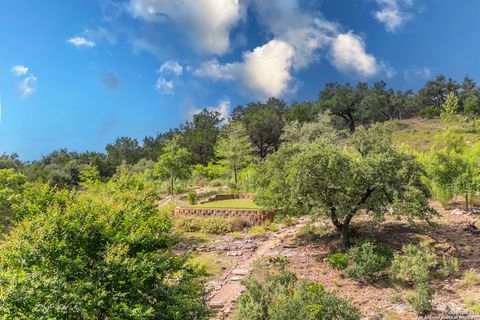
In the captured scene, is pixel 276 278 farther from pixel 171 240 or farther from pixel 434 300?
pixel 434 300

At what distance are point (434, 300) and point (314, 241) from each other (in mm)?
7264

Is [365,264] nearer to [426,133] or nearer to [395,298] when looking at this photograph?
[395,298]

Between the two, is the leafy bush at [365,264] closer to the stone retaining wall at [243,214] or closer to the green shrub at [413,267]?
the green shrub at [413,267]

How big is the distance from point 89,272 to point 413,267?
10.2 m

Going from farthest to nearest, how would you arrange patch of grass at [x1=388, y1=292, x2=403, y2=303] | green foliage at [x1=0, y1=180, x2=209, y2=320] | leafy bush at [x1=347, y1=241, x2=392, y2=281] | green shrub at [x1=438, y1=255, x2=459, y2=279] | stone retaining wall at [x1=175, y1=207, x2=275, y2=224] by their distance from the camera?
stone retaining wall at [x1=175, y1=207, x2=275, y2=224] → green shrub at [x1=438, y1=255, x2=459, y2=279] → leafy bush at [x1=347, y1=241, x2=392, y2=281] → patch of grass at [x1=388, y1=292, x2=403, y2=303] → green foliage at [x1=0, y1=180, x2=209, y2=320]

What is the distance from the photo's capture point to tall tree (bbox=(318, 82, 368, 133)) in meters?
63.4

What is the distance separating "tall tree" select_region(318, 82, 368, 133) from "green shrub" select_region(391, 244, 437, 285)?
50855 mm

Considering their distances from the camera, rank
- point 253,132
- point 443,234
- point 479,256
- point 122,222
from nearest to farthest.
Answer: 1. point 122,222
2. point 479,256
3. point 443,234
4. point 253,132

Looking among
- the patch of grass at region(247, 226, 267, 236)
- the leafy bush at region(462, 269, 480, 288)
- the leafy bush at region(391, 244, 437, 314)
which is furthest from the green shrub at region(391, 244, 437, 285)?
the patch of grass at region(247, 226, 267, 236)

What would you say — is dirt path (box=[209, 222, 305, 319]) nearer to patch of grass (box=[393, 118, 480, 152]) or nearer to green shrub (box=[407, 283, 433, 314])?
green shrub (box=[407, 283, 433, 314])

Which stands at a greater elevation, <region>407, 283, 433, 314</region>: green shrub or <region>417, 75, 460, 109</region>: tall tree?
<region>417, 75, 460, 109</region>: tall tree

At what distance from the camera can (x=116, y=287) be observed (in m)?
7.39

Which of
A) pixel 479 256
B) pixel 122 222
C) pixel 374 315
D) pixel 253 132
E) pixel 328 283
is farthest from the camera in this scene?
pixel 253 132

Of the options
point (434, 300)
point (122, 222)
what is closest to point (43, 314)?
point (122, 222)
